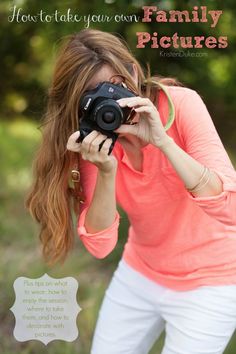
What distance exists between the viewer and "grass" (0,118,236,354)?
1.94 metres

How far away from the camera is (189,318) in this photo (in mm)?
1307

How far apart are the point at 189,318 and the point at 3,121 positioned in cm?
178

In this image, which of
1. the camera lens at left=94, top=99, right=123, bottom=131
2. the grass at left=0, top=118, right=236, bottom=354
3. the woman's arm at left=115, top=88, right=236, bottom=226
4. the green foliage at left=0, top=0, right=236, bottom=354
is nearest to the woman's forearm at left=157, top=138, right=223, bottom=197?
the woman's arm at left=115, top=88, right=236, bottom=226

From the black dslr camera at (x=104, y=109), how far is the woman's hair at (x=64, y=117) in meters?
0.07

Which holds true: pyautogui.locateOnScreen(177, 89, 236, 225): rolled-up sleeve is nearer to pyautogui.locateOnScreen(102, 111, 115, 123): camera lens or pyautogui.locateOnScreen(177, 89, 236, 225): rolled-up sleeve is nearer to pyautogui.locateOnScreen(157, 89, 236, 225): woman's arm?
pyautogui.locateOnScreen(157, 89, 236, 225): woman's arm

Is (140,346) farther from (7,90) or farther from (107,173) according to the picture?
(7,90)

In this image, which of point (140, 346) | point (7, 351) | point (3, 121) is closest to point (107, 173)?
point (140, 346)

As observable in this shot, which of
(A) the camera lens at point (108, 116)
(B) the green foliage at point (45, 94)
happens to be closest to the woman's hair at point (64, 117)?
(A) the camera lens at point (108, 116)

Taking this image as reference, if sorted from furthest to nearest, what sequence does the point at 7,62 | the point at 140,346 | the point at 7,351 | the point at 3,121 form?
the point at 3,121 < the point at 7,62 < the point at 7,351 < the point at 140,346

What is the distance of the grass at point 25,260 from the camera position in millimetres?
1944

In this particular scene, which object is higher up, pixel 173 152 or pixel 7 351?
pixel 173 152

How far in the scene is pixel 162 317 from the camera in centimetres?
145

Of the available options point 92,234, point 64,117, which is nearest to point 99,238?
point 92,234

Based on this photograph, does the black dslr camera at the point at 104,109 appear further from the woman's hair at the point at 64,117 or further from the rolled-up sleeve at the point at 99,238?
the rolled-up sleeve at the point at 99,238
